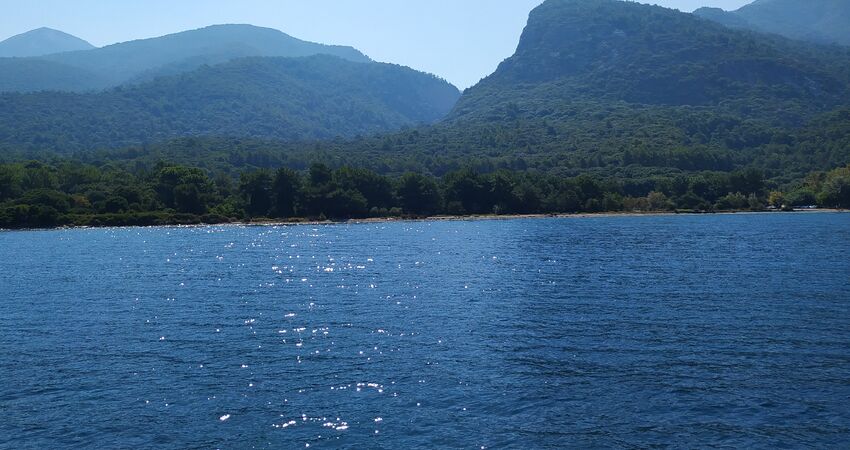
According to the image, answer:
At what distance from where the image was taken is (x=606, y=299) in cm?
6103

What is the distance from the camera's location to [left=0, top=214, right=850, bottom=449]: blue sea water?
1164 inches

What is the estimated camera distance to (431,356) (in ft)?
135

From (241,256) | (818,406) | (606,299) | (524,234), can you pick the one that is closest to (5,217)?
(241,256)

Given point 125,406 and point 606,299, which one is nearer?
point 125,406

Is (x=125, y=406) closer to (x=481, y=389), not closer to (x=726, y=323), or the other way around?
(x=481, y=389)

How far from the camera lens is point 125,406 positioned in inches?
1287

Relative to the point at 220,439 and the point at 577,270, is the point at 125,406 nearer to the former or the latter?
the point at 220,439

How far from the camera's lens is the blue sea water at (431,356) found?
29.6m

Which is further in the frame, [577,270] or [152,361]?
[577,270]

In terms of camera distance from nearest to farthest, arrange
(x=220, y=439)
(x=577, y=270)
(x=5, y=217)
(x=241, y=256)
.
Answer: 1. (x=220, y=439)
2. (x=577, y=270)
3. (x=241, y=256)
4. (x=5, y=217)

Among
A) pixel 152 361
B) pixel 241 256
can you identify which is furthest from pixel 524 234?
pixel 152 361

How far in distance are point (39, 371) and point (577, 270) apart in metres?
58.5

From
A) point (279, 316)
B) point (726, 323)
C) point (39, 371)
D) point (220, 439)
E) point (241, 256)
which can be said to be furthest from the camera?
point (241, 256)

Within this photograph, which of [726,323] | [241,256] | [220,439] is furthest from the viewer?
[241,256]
